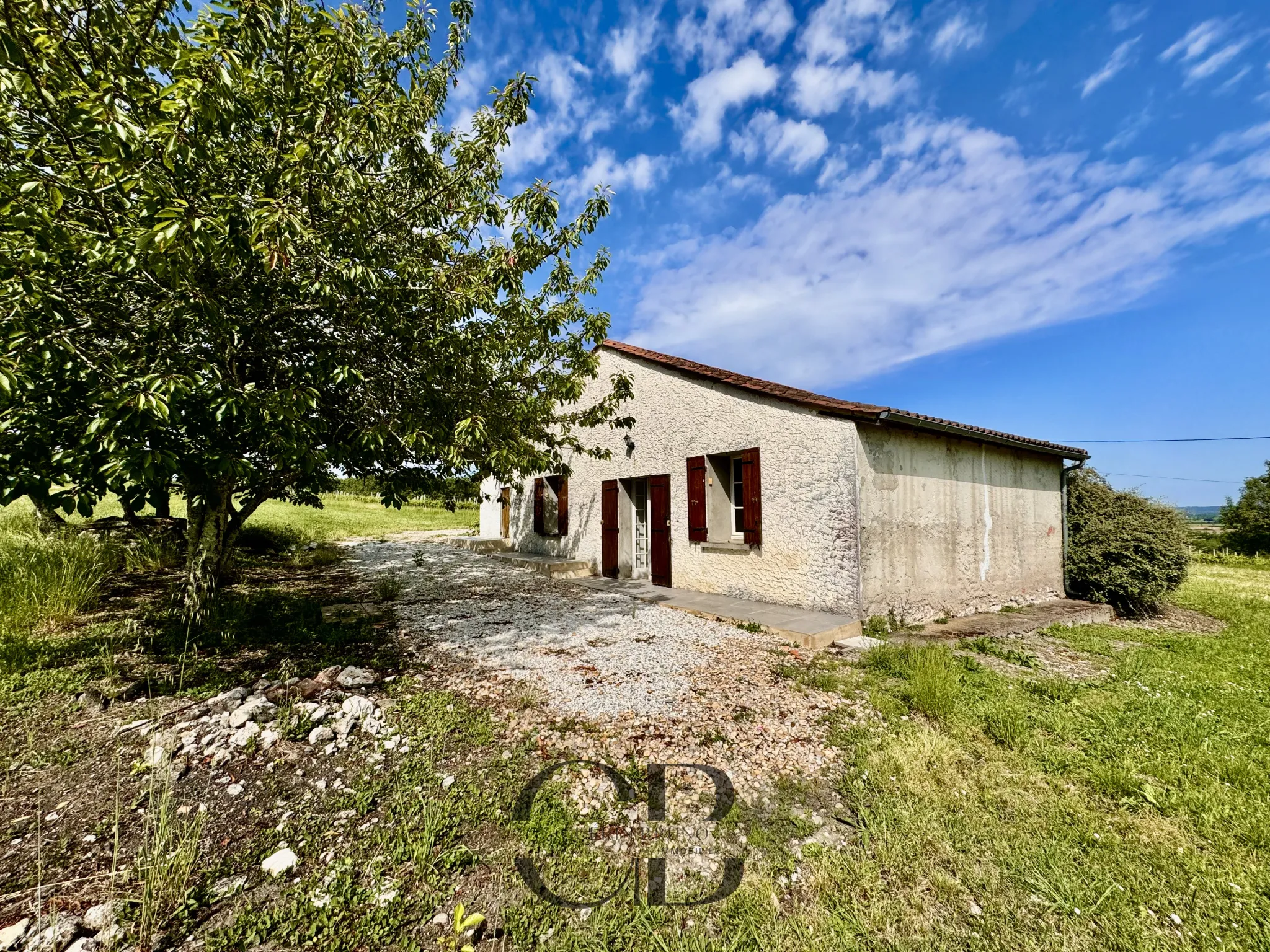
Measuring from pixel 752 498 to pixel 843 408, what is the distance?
1.89 meters

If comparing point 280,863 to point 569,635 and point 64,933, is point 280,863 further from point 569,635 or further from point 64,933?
point 569,635

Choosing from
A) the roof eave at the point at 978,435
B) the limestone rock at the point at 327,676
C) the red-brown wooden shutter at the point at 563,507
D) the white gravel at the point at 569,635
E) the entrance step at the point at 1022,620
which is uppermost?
the roof eave at the point at 978,435

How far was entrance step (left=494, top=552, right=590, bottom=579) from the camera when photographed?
35.1ft

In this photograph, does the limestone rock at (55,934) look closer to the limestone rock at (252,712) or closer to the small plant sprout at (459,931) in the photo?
the small plant sprout at (459,931)

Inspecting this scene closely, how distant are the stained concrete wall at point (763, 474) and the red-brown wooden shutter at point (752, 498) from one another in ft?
0.27

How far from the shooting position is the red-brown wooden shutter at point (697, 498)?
27.3 ft

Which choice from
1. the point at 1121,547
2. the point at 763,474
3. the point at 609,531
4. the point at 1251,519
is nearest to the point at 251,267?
the point at 763,474

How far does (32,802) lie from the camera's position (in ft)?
8.38

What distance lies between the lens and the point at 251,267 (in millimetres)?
3736

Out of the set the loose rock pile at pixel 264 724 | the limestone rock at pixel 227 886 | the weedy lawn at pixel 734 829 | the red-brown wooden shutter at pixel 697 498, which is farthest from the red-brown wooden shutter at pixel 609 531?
the limestone rock at pixel 227 886

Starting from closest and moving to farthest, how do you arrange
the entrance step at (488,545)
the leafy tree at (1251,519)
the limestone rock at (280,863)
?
the limestone rock at (280,863) < the entrance step at (488,545) < the leafy tree at (1251,519)

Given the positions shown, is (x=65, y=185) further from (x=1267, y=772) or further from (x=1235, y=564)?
(x=1235, y=564)

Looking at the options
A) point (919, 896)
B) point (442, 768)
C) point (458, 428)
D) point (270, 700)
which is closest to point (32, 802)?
point (270, 700)

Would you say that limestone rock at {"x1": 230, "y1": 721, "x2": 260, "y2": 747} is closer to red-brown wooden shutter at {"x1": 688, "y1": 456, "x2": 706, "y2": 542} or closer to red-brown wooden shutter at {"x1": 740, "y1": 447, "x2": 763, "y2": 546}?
red-brown wooden shutter at {"x1": 740, "y1": 447, "x2": 763, "y2": 546}
